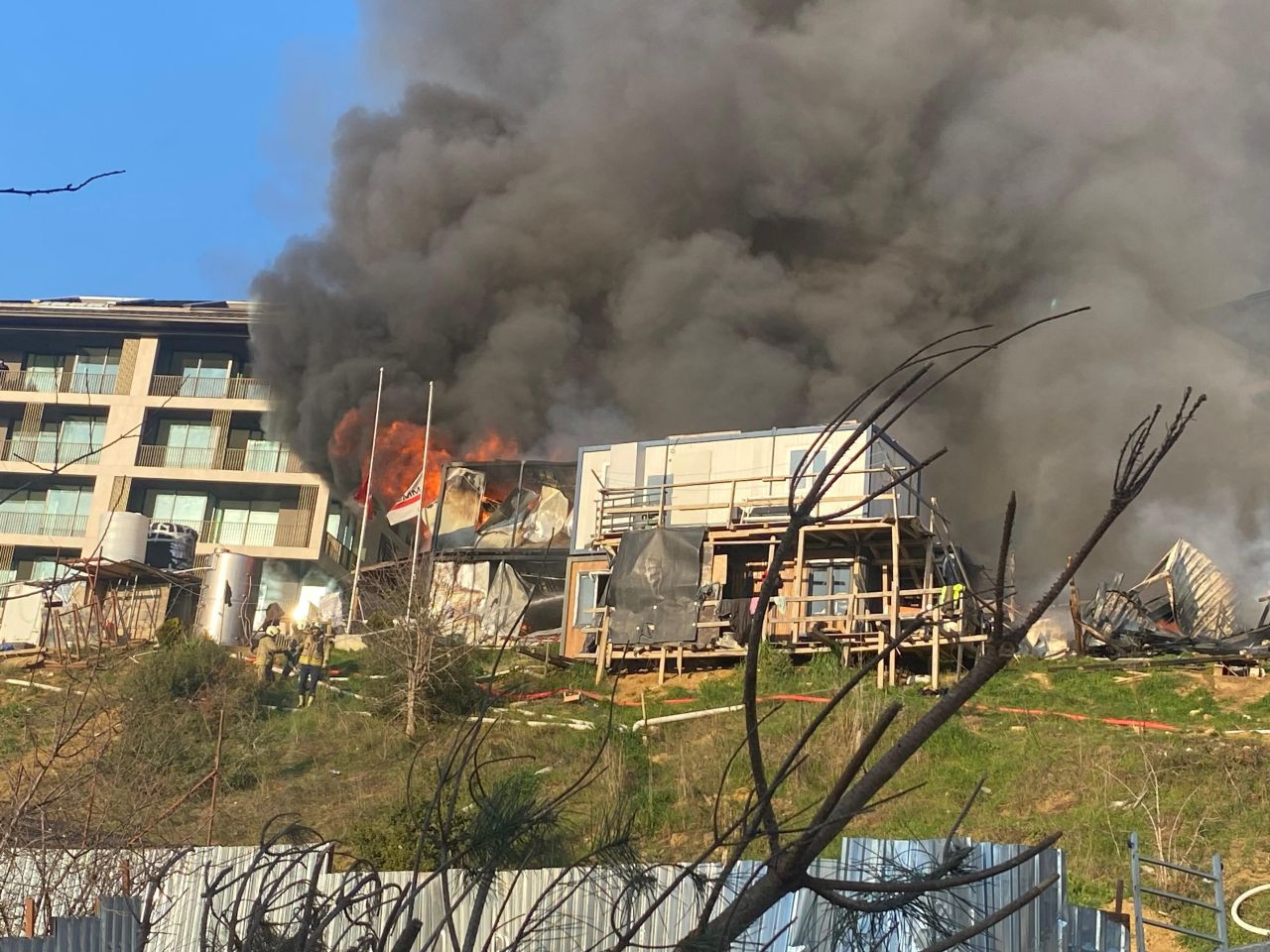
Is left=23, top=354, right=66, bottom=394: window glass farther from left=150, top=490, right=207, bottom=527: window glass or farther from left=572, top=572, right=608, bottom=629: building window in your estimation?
left=572, top=572, right=608, bottom=629: building window

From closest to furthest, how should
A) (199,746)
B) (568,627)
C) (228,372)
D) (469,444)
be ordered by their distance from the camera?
(199,746) → (568,627) → (469,444) → (228,372)

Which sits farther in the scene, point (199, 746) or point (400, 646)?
point (400, 646)

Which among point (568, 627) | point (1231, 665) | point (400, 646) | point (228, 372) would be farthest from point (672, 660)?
point (228, 372)

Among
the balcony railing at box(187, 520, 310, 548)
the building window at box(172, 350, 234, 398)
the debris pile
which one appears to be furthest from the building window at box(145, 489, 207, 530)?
the debris pile

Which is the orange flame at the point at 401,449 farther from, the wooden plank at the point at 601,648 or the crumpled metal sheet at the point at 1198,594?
the crumpled metal sheet at the point at 1198,594

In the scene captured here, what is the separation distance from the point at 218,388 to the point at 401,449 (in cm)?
935

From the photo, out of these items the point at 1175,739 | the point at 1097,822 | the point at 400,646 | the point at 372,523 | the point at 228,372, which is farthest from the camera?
the point at 228,372

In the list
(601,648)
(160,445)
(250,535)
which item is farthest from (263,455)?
(601,648)

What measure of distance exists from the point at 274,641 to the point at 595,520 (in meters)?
6.52

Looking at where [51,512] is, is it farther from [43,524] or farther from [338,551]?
[338,551]

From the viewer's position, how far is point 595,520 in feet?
80.1

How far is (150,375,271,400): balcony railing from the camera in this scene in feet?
138

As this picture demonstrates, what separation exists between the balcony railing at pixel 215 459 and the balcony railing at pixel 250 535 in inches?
73.0

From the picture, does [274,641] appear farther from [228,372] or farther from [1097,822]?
[228,372]
